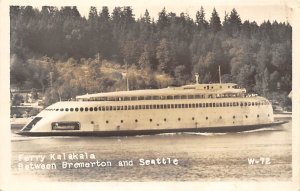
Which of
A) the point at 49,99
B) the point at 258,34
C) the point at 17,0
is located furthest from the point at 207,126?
the point at 17,0

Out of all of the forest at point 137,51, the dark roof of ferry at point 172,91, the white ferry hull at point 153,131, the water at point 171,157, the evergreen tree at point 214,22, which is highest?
the evergreen tree at point 214,22

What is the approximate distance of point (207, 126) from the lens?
113cm

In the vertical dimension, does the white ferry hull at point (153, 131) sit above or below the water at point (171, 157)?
above

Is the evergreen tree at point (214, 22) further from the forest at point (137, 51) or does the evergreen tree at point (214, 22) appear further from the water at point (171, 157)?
the water at point (171, 157)

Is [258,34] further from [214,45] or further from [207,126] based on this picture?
[207,126]

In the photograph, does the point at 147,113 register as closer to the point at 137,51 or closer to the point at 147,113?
the point at 147,113

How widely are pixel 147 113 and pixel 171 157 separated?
0.32ft

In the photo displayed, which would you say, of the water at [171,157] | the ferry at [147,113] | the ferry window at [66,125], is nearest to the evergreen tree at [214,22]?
the ferry at [147,113]

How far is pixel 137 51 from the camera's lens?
1.12 metres

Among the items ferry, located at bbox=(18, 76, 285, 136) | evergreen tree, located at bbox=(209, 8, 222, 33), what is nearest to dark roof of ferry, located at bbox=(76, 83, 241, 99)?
ferry, located at bbox=(18, 76, 285, 136)

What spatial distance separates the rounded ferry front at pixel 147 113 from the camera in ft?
3.67

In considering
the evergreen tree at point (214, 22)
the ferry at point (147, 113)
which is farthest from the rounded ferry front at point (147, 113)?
the evergreen tree at point (214, 22)

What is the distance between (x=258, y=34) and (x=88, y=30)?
33 centimetres

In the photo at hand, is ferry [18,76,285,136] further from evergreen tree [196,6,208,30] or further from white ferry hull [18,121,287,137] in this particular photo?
evergreen tree [196,6,208,30]
